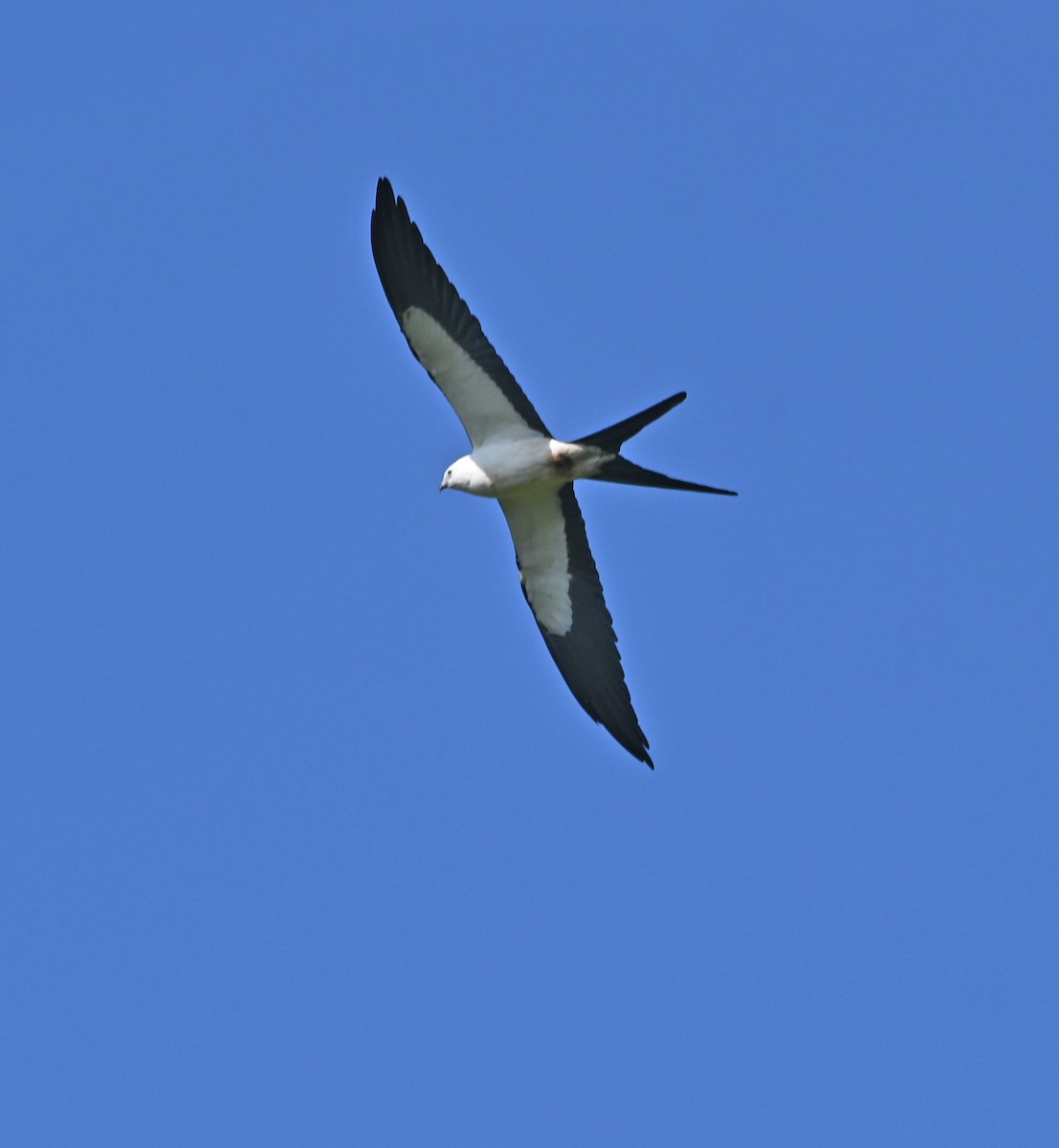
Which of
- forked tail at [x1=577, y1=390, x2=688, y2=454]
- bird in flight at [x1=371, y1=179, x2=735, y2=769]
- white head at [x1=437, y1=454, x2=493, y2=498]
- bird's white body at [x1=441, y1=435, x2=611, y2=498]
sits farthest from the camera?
white head at [x1=437, y1=454, x2=493, y2=498]

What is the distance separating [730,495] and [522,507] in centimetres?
222

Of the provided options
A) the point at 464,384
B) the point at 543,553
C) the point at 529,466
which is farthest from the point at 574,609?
the point at 464,384

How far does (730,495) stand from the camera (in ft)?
41.4

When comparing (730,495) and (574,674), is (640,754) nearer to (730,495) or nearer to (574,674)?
(574,674)

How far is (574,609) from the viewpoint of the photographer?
576 inches

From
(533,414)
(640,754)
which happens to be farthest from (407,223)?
(640,754)

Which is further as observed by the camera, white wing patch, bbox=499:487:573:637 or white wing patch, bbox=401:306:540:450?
white wing patch, bbox=499:487:573:637

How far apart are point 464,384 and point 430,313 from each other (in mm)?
606

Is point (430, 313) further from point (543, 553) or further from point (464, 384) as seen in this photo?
point (543, 553)

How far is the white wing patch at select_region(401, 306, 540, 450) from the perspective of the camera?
13.4 metres

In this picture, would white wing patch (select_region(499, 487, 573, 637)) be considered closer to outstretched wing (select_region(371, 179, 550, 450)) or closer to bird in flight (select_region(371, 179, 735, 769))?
bird in flight (select_region(371, 179, 735, 769))

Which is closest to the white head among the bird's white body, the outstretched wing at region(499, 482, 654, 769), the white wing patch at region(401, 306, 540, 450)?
the bird's white body

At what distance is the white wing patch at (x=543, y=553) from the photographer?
14.3 meters

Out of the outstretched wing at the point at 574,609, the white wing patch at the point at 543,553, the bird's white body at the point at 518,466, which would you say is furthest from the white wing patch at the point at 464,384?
the outstretched wing at the point at 574,609
